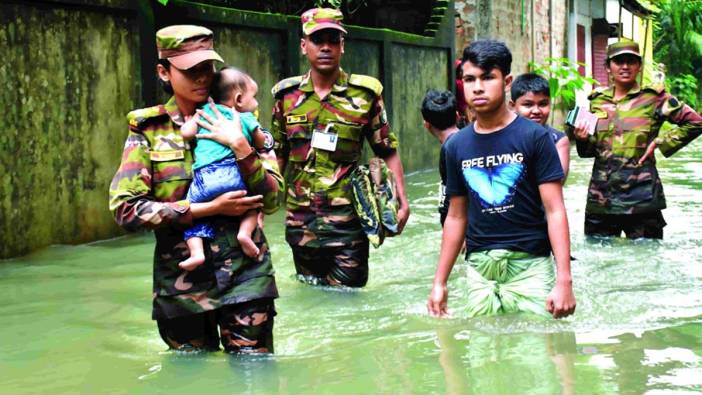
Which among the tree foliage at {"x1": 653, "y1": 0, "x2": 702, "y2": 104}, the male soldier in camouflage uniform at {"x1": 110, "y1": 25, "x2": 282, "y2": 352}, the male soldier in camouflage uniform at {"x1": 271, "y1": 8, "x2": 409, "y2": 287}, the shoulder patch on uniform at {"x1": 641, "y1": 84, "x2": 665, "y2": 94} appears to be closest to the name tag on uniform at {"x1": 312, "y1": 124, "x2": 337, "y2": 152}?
the male soldier in camouflage uniform at {"x1": 271, "y1": 8, "x2": 409, "y2": 287}

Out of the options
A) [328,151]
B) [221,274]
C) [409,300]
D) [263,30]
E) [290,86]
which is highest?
[263,30]

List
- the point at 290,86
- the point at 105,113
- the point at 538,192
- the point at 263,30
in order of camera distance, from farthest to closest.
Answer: the point at 263,30, the point at 105,113, the point at 290,86, the point at 538,192

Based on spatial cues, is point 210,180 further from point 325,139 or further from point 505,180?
point 325,139

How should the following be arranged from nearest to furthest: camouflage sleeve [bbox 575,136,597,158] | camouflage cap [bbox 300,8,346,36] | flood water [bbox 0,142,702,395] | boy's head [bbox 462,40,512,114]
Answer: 1. flood water [bbox 0,142,702,395]
2. boy's head [bbox 462,40,512,114]
3. camouflage cap [bbox 300,8,346,36]
4. camouflage sleeve [bbox 575,136,597,158]

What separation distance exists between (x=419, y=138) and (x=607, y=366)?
11.9 meters

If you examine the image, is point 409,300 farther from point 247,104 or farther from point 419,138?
point 419,138

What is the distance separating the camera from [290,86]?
21.2 feet

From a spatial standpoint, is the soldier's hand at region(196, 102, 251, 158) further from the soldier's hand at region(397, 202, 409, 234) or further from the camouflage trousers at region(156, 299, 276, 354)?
the soldier's hand at region(397, 202, 409, 234)

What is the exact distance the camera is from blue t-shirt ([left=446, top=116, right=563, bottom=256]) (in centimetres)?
452

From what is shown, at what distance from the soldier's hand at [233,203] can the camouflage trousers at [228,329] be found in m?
0.39

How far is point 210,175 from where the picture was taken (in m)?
4.17

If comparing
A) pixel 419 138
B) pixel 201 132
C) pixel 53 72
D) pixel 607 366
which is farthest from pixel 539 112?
pixel 419 138

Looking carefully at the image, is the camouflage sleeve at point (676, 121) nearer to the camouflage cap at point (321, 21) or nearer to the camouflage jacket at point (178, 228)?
the camouflage cap at point (321, 21)

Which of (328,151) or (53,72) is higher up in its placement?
(53,72)
